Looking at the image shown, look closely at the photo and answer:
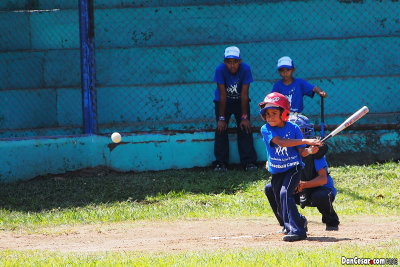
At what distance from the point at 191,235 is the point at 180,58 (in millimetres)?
5384

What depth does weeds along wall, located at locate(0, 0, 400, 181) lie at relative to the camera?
10859 millimetres

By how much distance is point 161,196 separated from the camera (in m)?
8.34

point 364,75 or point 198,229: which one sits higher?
point 364,75

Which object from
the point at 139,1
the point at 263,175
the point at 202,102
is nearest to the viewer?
the point at 263,175

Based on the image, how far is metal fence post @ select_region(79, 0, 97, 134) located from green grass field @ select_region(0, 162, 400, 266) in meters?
0.96

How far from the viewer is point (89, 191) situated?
28.3 feet

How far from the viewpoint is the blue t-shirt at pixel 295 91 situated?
28.0 feet

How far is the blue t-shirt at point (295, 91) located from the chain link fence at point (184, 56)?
2.20 m

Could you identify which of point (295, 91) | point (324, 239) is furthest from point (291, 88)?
point (324, 239)

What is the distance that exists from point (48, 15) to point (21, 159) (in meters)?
3.10

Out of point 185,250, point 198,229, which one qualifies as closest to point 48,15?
point 198,229

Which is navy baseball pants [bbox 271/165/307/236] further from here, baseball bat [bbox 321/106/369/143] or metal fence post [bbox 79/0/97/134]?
metal fence post [bbox 79/0/97/134]

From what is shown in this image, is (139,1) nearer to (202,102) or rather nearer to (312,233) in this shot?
(202,102)

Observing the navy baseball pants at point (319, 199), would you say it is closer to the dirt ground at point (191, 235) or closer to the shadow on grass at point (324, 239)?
the dirt ground at point (191, 235)
